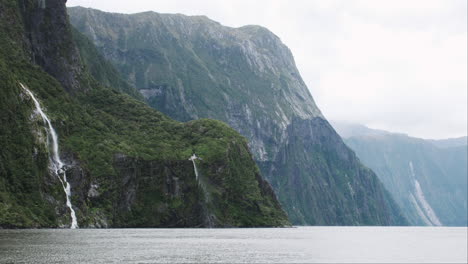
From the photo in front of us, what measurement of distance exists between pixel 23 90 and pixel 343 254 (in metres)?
126

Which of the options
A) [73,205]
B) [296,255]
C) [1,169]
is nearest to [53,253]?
[296,255]

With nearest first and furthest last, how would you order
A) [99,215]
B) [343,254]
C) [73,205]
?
1. [343,254]
2. [73,205]
3. [99,215]

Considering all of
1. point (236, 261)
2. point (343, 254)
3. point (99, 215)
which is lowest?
point (99, 215)

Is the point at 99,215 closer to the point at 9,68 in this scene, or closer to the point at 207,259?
the point at 9,68

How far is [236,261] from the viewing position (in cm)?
8206

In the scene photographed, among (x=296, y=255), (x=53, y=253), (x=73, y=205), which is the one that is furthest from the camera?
(x=73, y=205)

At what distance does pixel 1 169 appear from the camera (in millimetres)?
156875

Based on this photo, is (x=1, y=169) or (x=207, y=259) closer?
(x=207, y=259)

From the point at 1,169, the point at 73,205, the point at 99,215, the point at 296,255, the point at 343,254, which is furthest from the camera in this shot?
the point at 99,215

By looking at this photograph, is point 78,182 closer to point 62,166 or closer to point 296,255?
point 62,166

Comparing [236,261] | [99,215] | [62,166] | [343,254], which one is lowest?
[99,215]

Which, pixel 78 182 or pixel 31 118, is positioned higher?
pixel 31 118

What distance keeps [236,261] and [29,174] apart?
101 metres

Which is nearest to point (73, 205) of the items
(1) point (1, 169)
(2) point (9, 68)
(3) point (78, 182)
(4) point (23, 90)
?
(3) point (78, 182)
